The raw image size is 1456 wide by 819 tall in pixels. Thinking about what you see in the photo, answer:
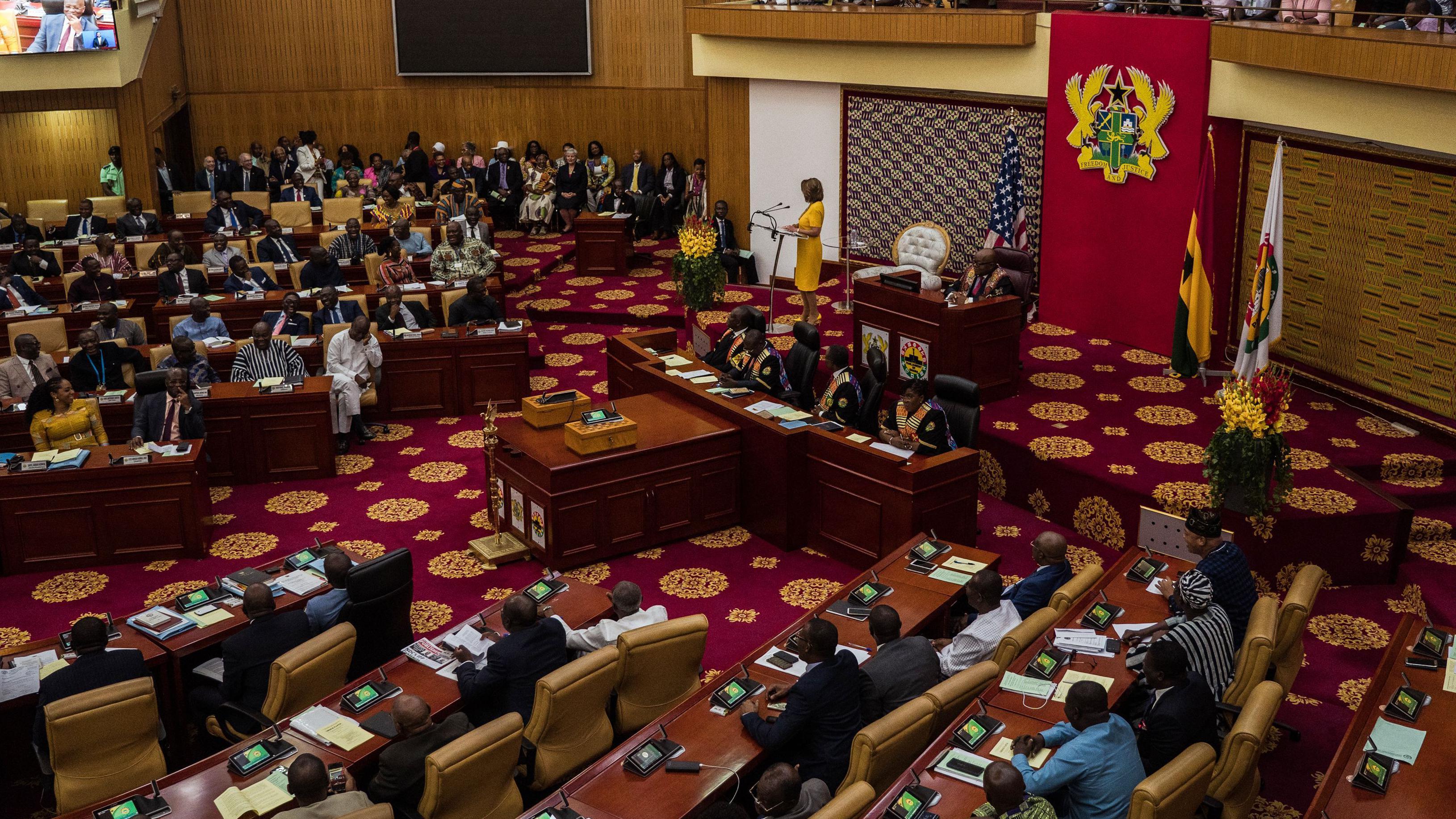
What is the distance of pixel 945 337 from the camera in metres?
10.7

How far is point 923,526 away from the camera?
8.51 m

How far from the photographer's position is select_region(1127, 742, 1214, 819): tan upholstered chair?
4852 millimetres

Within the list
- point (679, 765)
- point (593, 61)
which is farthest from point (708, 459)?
point (593, 61)

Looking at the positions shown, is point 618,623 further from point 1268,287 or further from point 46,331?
point 46,331

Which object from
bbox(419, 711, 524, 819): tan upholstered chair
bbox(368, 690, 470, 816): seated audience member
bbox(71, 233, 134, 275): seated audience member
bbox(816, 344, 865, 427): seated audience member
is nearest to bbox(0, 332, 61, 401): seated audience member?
bbox(71, 233, 134, 275): seated audience member

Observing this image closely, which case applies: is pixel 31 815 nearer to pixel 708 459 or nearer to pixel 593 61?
pixel 708 459

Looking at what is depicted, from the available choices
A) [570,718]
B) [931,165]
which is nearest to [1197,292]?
[931,165]

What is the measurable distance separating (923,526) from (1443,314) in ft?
16.2

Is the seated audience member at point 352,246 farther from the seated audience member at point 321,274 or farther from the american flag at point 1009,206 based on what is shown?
the american flag at point 1009,206

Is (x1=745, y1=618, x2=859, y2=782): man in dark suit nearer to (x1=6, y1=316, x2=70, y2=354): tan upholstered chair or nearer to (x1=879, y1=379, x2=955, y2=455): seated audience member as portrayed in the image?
(x1=879, y1=379, x2=955, y2=455): seated audience member

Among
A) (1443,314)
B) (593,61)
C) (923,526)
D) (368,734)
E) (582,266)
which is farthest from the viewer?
(593,61)

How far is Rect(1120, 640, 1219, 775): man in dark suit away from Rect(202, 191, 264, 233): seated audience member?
12.9 m

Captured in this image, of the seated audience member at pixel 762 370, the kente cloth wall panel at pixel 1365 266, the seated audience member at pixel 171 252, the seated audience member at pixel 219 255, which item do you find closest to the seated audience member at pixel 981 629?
the seated audience member at pixel 762 370

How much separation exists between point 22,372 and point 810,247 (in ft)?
24.1
